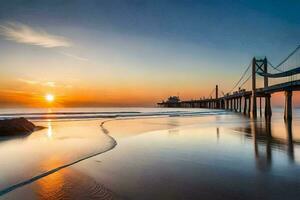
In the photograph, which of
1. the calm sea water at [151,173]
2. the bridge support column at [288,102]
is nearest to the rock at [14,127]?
the calm sea water at [151,173]

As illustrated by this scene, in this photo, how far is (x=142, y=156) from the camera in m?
10.2

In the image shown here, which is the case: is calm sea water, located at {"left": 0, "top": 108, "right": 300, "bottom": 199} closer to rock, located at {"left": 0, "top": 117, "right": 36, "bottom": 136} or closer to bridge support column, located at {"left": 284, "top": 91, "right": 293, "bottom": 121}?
rock, located at {"left": 0, "top": 117, "right": 36, "bottom": 136}

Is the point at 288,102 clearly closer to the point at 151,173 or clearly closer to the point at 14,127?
the point at 14,127

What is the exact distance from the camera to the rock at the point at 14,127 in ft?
58.4

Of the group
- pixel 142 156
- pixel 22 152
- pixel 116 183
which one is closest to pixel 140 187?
pixel 116 183

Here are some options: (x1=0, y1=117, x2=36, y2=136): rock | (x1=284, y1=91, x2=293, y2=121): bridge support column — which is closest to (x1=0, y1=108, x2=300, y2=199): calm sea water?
(x1=0, y1=117, x2=36, y2=136): rock

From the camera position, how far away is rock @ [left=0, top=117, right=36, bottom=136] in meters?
17.8

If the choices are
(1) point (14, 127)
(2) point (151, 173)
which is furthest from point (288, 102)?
(2) point (151, 173)

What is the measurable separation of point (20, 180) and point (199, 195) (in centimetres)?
471

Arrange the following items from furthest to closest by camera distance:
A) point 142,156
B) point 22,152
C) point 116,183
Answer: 1. point 22,152
2. point 142,156
3. point 116,183

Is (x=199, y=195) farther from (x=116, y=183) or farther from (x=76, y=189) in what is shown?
(x=76, y=189)

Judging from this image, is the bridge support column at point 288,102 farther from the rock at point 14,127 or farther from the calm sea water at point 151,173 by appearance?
the rock at point 14,127

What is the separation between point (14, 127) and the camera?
18.5 metres

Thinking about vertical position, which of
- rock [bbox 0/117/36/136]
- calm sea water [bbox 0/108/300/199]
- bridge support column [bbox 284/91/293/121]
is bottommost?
calm sea water [bbox 0/108/300/199]
